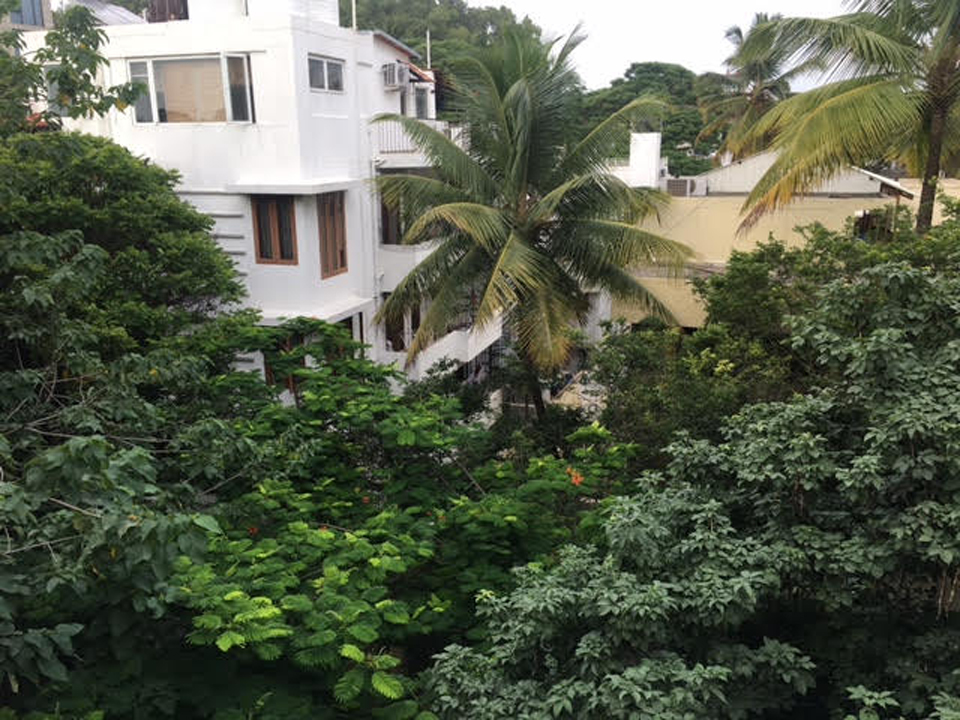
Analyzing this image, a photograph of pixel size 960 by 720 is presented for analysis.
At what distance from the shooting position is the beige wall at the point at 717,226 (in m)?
22.9

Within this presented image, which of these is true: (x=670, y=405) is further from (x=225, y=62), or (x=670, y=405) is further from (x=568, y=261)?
(x=225, y=62)


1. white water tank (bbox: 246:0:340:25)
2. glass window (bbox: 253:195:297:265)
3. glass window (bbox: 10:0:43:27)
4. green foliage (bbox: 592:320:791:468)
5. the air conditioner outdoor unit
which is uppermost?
glass window (bbox: 10:0:43:27)

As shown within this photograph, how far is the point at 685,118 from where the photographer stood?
5050 centimetres

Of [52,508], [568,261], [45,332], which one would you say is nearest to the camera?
[52,508]

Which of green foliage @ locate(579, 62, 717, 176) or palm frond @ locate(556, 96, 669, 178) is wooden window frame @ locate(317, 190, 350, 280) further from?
green foliage @ locate(579, 62, 717, 176)

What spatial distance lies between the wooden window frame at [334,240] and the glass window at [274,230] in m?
0.64

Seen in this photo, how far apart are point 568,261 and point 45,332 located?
28.4 ft

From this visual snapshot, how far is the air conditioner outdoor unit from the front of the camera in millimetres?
20484

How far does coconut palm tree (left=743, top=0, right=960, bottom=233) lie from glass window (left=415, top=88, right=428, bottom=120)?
452 inches

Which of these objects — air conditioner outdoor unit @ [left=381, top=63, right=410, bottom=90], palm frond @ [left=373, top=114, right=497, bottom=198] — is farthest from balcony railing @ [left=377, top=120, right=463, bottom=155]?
palm frond @ [left=373, top=114, right=497, bottom=198]

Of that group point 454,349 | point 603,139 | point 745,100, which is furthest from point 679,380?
point 745,100

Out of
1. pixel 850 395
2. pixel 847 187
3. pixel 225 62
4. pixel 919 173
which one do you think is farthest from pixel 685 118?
pixel 850 395

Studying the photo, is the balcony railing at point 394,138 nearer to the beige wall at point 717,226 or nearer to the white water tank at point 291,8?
the white water tank at point 291,8

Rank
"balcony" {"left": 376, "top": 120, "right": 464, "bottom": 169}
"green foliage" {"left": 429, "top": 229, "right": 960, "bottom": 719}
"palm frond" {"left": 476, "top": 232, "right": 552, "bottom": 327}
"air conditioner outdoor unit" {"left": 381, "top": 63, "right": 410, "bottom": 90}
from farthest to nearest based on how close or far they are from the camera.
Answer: "air conditioner outdoor unit" {"left": 381, "top": 63, "right": 410, "bottom": 90} → "balcony" {"left": 376, "top": 120, "right": 464, "bottom": 169} → "palm frond" {"left": 476, "top": 232, "right": 552, "bottom": 327} → "green foliage" {"left": 429, "top": 229, "right": 960, "bottom": 719}
